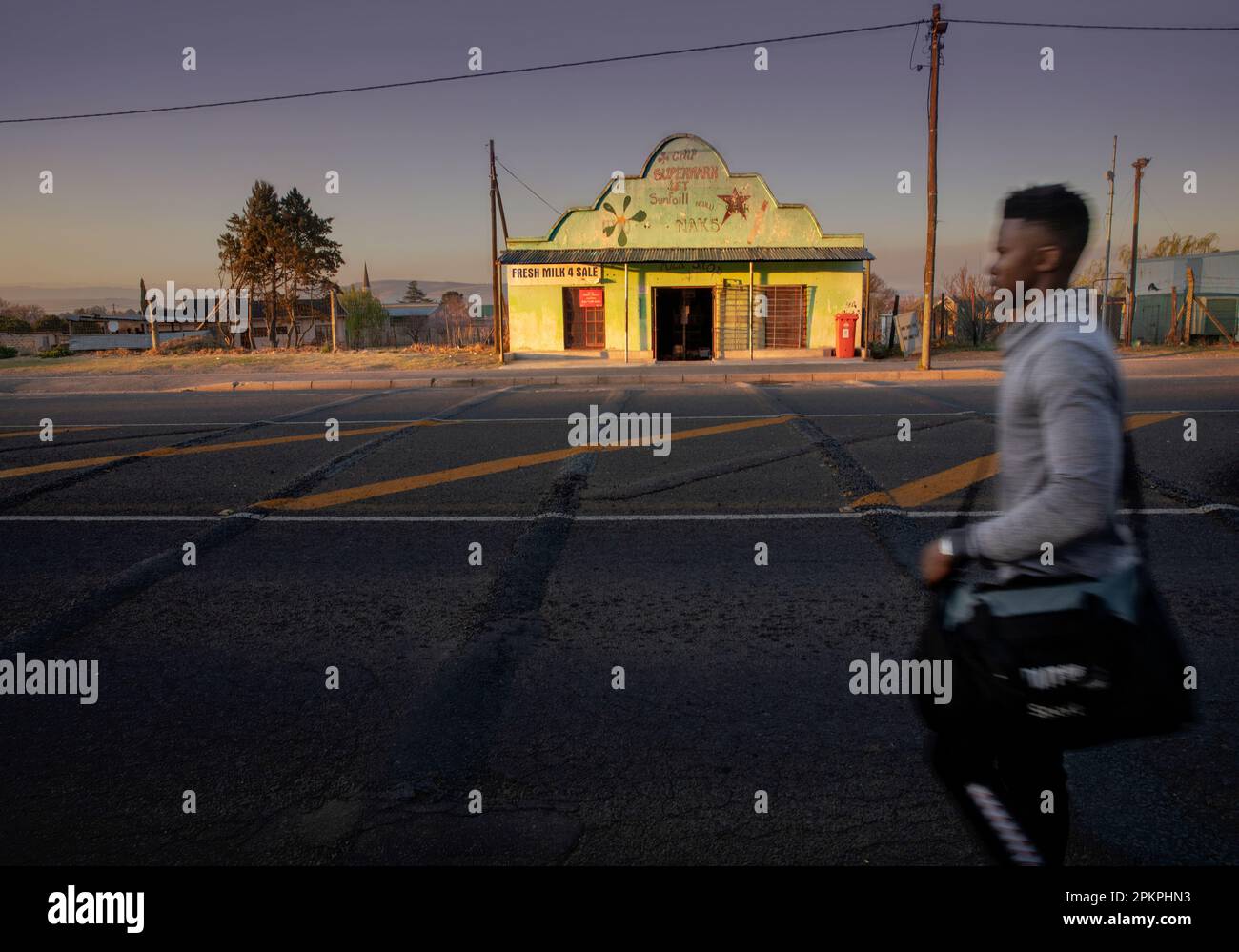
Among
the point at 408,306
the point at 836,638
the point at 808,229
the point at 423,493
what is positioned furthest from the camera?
the point at 408,306

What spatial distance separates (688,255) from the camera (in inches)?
1048

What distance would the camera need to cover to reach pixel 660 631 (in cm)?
419

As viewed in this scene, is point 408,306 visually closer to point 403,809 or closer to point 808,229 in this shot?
point 808,229

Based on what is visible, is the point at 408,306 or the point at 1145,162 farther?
the point at 408,306

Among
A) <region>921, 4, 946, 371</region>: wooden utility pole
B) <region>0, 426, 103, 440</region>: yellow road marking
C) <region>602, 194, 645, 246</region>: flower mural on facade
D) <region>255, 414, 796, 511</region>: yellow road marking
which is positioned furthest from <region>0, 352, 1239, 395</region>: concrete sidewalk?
<region>255, 414, 796, 511</region>: yellow road marking

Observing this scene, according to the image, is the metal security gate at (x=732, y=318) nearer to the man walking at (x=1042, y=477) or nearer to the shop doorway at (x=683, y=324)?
the shop doorway at (x=683, y=324)

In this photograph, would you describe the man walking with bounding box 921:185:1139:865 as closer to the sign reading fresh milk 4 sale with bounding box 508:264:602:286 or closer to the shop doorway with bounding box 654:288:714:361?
the sign reading fresh milk 4 sale with bounding box 508:264:602:286

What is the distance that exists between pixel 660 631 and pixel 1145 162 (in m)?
52.5

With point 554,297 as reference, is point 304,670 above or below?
below

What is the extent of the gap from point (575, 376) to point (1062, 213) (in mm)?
19119

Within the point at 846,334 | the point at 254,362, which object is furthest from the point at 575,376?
the point at 254,362

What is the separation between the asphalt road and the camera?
8.46ft

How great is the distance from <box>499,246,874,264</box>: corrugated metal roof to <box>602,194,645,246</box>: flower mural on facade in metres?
0.44
